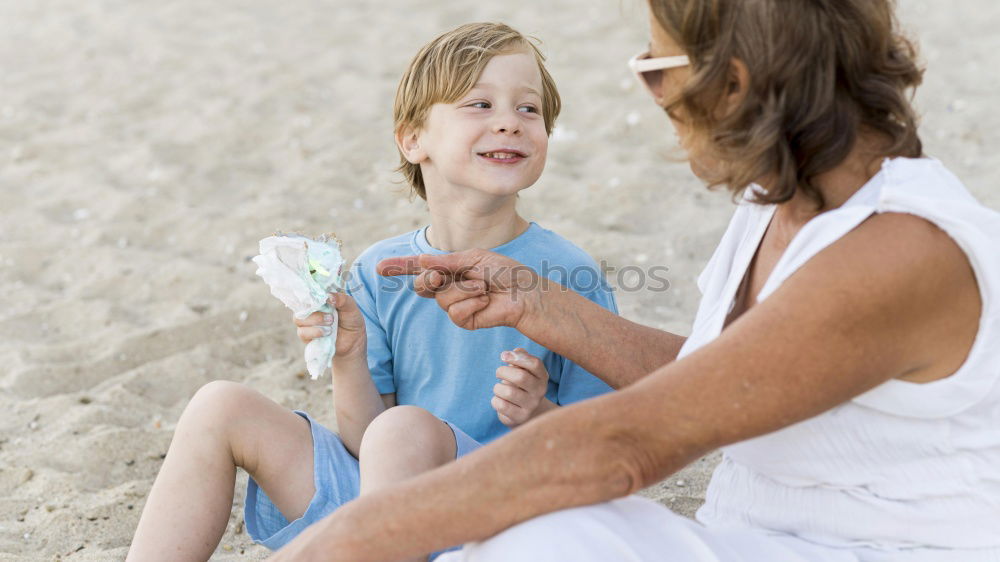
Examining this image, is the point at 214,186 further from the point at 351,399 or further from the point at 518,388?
the point at 518,388

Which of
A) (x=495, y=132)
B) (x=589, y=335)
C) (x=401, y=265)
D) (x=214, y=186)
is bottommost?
(x=214, y=186)

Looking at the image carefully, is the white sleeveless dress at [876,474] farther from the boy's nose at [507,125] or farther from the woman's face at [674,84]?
the boy's nose at [507,125]

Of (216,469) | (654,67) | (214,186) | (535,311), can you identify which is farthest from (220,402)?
(214,186)

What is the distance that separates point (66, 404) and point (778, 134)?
2.65 metres

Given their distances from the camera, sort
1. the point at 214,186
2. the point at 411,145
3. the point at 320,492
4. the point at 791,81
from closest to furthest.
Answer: the point at 791,81 → the point at 320,492 → the point at 411,145 → the point at 214,186

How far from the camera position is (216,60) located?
22.8ft

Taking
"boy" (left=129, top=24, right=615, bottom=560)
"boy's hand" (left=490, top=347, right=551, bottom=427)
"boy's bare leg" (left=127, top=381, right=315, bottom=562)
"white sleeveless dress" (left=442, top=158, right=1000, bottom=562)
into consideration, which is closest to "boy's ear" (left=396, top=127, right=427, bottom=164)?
"boy" (left=129, top=24, right=615, bottom=560)

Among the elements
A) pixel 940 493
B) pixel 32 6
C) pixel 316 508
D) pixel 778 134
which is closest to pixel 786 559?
pixel 940 493

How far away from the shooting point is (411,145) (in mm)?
3000

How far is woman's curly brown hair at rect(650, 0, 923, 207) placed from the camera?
1.76 metres

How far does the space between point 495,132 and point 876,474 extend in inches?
53.4

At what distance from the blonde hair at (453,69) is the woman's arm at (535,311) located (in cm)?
54

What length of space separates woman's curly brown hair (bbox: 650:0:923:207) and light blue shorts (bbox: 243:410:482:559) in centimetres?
101

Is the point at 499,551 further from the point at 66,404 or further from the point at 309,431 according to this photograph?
the point at 66,404
